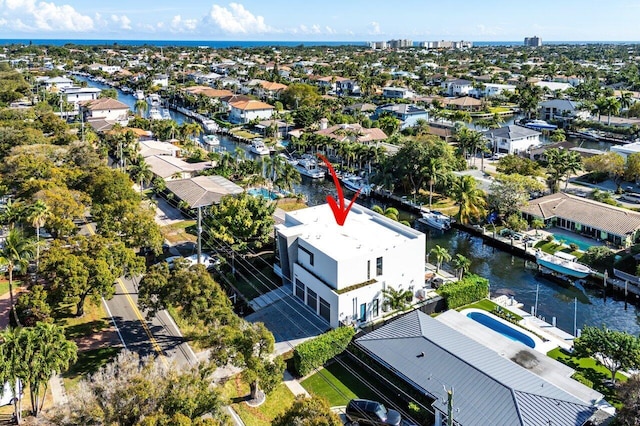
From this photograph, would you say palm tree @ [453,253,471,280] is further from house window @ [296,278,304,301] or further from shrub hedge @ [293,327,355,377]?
shrub hedge @ [293,327,355,377]

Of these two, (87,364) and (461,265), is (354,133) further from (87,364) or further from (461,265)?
(87,364)

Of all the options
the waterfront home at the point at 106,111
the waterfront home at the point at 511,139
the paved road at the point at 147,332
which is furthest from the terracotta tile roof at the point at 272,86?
the paved road at the point at 147,332

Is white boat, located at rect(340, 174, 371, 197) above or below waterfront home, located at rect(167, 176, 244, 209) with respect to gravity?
below

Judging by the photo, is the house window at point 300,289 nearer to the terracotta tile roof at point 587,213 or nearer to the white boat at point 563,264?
the white boat at point 563,264

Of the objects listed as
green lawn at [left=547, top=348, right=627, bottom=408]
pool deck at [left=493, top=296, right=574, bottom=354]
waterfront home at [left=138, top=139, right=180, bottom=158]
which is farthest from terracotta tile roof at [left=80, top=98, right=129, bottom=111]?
green lawn at [left=547, top=348, right=627, bottom=408]

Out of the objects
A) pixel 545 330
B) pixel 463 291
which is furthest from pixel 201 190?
pixel 545 330
